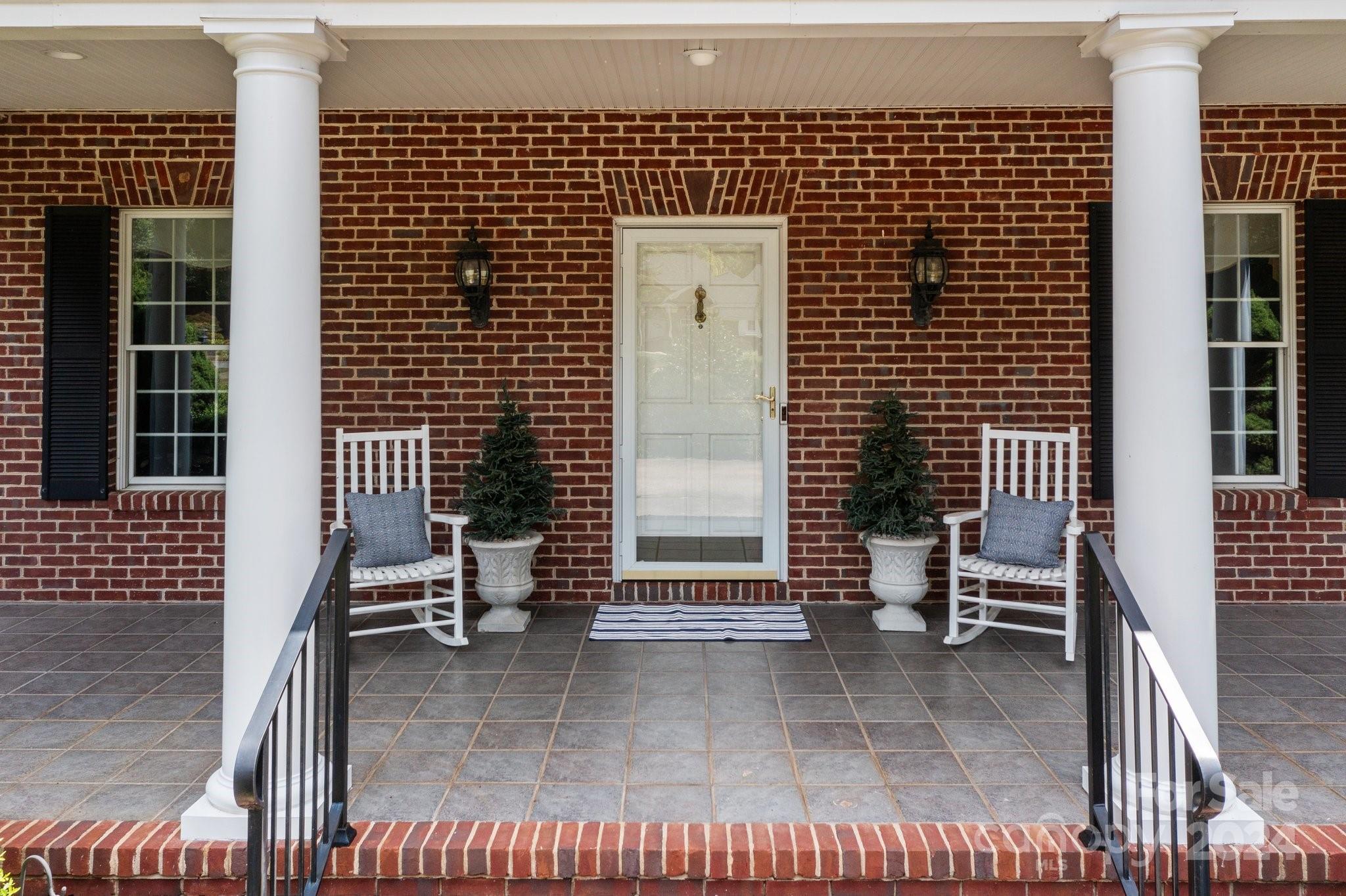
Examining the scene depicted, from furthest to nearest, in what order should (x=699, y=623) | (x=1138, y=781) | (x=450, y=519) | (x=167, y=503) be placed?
(x=167, y=503)
(x=699, y=623)
(x=450, y=519)
(x=1138, y=781)

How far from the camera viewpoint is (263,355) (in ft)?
8.57

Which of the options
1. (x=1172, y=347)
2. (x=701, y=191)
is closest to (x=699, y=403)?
(x=701, y=191)

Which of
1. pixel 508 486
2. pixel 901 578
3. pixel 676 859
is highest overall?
pixel 508 486

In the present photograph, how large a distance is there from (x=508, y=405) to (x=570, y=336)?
624 millimetres

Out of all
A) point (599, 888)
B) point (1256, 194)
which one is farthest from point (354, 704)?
point (1256, 194)

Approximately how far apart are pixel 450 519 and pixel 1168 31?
341 centimetres

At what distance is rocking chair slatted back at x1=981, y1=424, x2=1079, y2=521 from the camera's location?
4496 mm

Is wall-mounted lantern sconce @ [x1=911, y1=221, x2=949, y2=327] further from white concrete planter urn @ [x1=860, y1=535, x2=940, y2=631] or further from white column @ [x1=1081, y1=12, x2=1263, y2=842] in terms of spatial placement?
white column @ [x1=1081, y1=12, x2=1263, y2=842]

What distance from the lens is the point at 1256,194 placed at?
4.92 m

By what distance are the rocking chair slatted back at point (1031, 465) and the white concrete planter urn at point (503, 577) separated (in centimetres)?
229

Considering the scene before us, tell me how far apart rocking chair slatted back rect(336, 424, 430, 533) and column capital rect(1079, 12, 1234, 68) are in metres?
3.51

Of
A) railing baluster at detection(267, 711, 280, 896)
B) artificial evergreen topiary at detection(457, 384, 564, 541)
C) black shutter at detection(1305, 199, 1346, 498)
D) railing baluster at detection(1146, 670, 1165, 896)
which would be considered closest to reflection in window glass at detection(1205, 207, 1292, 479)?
black shutter at detection(1305, 199, 1346, 498)

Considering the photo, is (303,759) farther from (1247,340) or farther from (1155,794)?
(1247,340)

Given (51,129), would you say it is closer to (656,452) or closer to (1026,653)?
(656,452)
